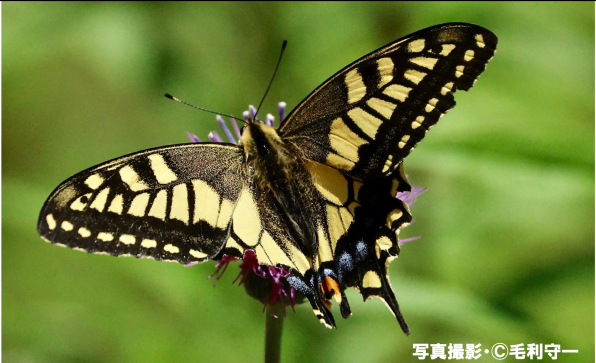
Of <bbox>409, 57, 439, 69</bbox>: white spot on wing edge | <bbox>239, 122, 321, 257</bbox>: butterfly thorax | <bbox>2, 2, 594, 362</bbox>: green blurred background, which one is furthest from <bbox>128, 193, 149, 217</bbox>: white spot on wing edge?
<bbox>409, 57, 439, 69</bbox>: white spot on wing edge

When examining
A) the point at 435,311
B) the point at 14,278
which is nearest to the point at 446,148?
the point at 435,311

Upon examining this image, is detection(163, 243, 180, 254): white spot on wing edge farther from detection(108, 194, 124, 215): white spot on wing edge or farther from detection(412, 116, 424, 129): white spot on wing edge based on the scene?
detection(412, 116, 424, 129): white spot on wing edge

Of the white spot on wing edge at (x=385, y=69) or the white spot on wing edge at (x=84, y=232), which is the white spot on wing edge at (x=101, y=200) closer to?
the white spot on wing edge at (x=84, y=232)

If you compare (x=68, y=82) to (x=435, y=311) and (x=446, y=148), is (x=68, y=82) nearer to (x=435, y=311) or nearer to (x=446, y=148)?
(x=446, y=148)

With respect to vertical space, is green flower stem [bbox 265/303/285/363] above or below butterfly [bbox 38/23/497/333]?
below

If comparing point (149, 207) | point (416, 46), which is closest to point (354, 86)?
point (416, 46)

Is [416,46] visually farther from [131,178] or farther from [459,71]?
[131,178]
